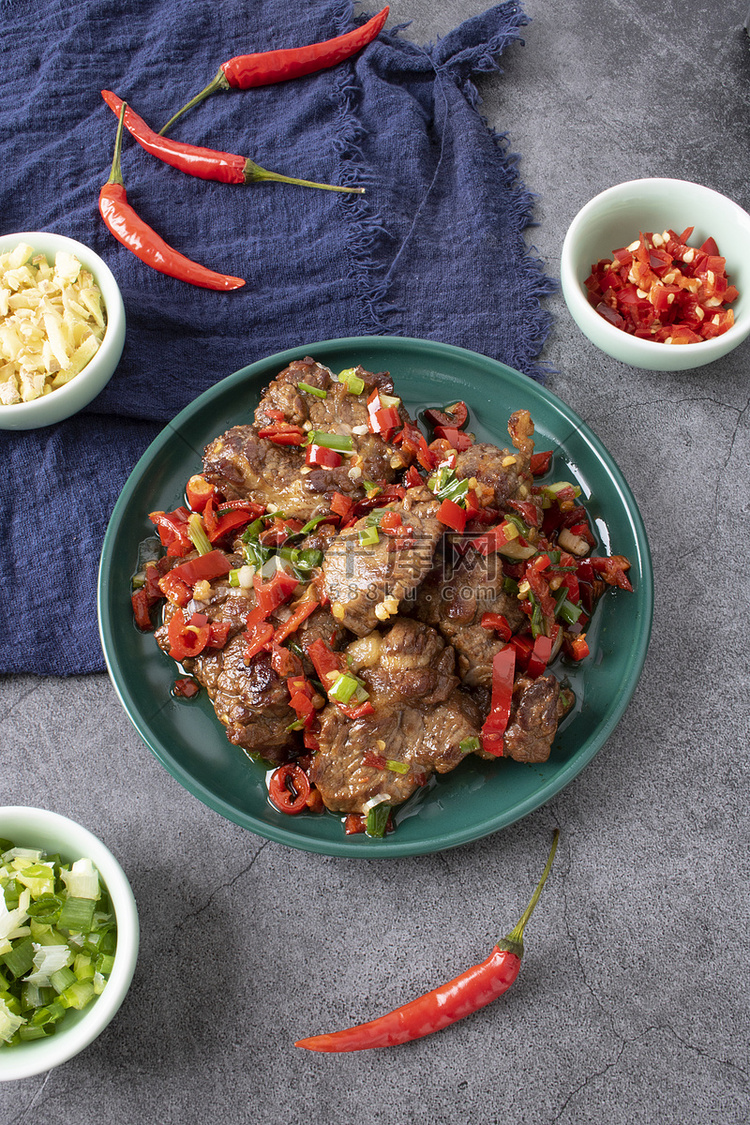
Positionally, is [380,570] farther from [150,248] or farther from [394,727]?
[150,248]

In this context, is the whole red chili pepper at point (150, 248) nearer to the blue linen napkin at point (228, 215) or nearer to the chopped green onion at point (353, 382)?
the blue linen napkin at point (228, 215)

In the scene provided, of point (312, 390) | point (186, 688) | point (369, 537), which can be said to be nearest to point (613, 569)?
point (369, 537)

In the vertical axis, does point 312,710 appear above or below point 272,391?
below

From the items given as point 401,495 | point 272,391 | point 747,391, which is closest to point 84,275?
point 272,391

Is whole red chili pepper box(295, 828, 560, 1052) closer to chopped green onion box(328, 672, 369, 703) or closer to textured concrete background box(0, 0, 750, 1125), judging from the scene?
textured concrete background box(0, 0, 750, 1125)

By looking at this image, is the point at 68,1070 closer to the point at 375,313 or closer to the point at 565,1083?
the point at 565,1083

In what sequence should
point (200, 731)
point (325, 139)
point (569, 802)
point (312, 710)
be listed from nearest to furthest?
point (312, 710) < point (200, 731) < point (569, 802) < point (325, 139)

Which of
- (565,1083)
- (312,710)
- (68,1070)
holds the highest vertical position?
(312,710)

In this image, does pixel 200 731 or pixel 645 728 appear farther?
pixel 645 728
